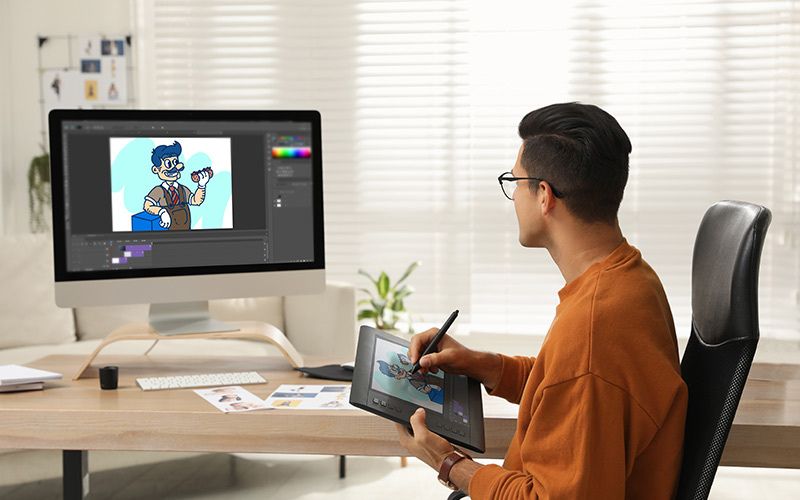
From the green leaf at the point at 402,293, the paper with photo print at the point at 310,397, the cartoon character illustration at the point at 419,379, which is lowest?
the green leaf at the point at 402,293

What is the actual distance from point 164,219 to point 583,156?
113 cm

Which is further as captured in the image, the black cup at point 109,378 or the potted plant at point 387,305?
the potted plant at point 387,305

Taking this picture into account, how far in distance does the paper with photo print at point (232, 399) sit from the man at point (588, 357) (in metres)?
0.42

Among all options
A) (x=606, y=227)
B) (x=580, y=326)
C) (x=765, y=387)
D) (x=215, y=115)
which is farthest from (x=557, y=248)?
(x=215, y=115)

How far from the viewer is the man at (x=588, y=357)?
3.87 ft

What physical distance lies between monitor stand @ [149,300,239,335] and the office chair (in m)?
1.16

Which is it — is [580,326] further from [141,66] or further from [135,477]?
[141,66]

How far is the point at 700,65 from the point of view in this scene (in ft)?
13.4

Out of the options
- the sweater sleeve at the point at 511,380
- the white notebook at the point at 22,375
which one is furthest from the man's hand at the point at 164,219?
the sweater sleeve at the point at 511,380

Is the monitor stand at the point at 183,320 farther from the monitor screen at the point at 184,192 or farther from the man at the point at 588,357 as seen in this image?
the man at the point at 588,357

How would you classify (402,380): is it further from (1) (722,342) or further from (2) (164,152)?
(2) (164,152)

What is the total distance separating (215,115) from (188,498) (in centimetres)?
155

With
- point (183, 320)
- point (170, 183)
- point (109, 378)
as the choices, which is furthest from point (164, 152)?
point (109, 378)

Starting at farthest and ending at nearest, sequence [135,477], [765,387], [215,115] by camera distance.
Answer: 1. [135,477]
2. [215,115]
3. [765,387]
